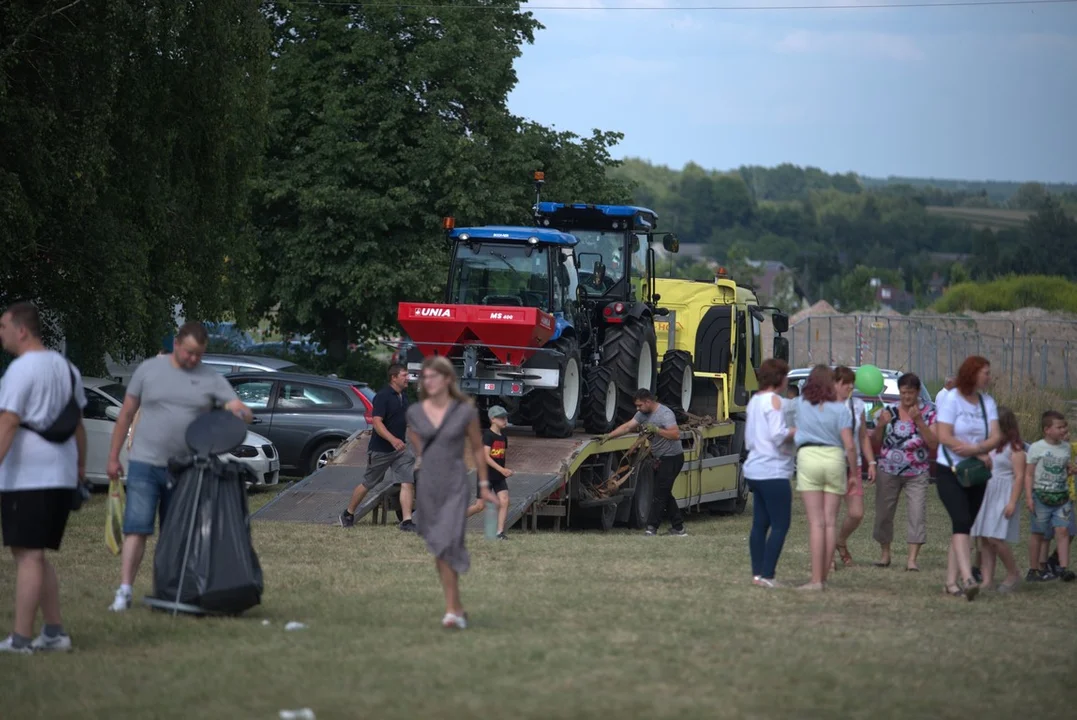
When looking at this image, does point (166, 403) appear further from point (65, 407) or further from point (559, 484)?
point (559, 484)

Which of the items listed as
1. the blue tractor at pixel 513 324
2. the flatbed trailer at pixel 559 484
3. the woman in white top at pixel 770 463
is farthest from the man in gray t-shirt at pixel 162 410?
the blue tractor at pixel 513 324

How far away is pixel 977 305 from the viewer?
8194 cm

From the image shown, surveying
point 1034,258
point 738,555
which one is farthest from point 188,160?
point 1034,258

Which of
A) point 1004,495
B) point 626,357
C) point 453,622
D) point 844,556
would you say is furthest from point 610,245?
point 453,622

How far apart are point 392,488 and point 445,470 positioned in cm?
777

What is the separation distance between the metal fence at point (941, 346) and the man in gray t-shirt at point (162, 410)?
1288 inches

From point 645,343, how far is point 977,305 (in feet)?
220

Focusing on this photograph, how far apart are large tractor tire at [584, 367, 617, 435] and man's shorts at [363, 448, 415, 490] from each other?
3077mm

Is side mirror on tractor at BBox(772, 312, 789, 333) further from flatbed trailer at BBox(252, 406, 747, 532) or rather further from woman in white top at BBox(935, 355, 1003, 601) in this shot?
woman in white top at BBox(935, 355, 1003, 601)

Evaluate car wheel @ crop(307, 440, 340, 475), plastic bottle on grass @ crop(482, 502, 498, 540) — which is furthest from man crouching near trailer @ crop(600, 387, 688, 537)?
plastic bottle on grass @ crop(482, 502, 498, 540)

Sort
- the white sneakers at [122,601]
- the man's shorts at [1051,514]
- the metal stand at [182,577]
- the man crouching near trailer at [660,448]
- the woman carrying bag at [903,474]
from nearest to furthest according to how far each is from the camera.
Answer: the metal stand at [182,577] → the white sneakers at [122,601] → the man's shorts at [1051,514] → the woman carrying bag at [903,474] → the man crouching near trailer at [660,448]

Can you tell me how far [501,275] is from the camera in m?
17.5

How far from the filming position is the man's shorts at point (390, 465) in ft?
51.2

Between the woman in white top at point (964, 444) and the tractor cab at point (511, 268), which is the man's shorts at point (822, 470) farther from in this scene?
the tractor cab at point (511, 268)
